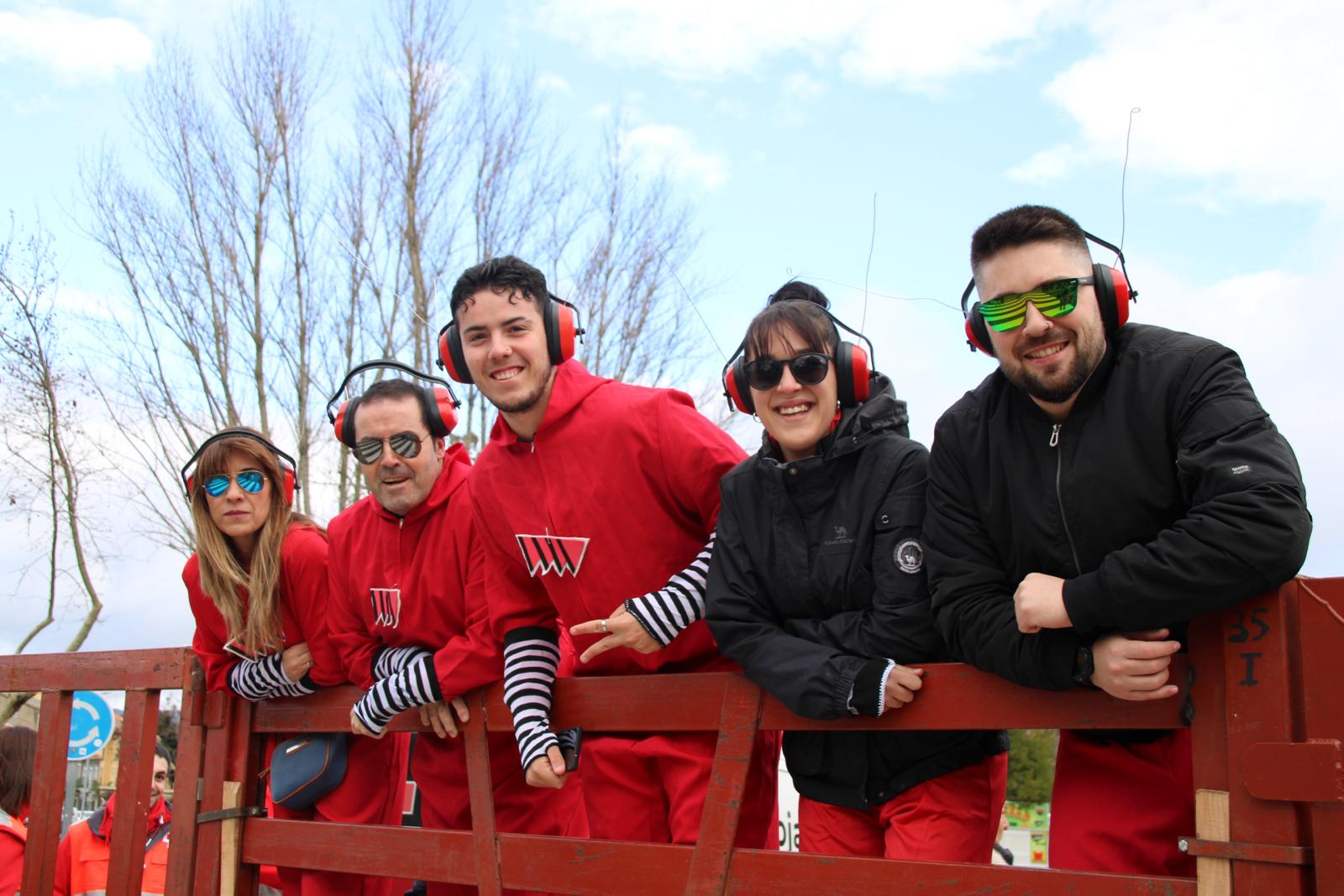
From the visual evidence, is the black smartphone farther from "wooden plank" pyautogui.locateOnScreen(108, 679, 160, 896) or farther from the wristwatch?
"wooden plank" pyautogui.locateOnScreen(108, 679, 160, 896)

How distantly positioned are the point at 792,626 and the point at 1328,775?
119cm

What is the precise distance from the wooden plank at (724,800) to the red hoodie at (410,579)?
111 cm

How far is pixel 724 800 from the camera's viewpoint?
275 cm

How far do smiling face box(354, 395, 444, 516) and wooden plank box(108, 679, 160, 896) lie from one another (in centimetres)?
120

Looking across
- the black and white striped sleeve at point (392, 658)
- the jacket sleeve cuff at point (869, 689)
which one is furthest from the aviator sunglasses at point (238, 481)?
the jacket sleeve cuff at point (869, 689)

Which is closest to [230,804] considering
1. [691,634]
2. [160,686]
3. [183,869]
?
[183,869]

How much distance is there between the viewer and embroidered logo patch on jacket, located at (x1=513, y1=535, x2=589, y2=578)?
10.8 feet

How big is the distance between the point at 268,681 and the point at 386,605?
21.5 inches

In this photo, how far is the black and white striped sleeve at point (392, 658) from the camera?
12.0 ft

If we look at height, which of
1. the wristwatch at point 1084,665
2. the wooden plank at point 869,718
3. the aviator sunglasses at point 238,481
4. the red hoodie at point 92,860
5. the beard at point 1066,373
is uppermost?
the aviator sunglasses at point 238,481

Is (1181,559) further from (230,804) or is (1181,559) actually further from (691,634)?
(230,804)

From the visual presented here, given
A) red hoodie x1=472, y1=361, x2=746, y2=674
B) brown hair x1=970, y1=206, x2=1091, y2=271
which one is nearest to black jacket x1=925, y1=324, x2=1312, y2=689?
brown hair x1=970, y1=206, x2=1091, y2=271

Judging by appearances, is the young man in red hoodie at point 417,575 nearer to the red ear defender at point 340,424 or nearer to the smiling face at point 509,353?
the red ear defender at point 340,424

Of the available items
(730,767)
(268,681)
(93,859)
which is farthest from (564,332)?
(93,859)
